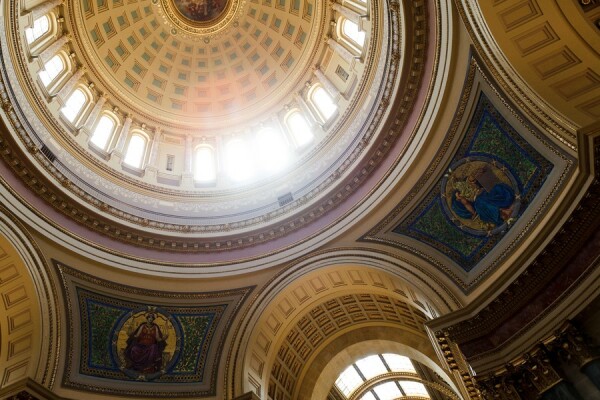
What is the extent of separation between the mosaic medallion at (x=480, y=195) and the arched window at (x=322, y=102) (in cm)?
681

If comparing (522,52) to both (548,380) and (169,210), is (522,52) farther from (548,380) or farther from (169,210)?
(169,210)

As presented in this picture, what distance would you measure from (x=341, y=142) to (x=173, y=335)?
8136mm

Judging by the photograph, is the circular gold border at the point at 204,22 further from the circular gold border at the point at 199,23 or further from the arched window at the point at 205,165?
the arched window at the point at 205,165

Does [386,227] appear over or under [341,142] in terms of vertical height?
under

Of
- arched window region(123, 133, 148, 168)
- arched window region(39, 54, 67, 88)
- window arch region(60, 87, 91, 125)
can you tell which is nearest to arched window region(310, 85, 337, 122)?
arched window region(123, 133, 148, 168)

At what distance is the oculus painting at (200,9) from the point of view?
76.7ft

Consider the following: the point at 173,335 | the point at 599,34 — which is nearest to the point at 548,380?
the point at 599,34

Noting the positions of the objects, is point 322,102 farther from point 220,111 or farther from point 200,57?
point 200,57

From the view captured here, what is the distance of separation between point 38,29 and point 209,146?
297 inches

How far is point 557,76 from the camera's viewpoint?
10.5 metres

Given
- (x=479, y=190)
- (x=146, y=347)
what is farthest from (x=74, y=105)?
(x=479, y=190)

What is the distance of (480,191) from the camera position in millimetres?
12078

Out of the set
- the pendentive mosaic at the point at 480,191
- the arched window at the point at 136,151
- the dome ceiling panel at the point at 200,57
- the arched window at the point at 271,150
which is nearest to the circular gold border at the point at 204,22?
the dome ceiling panel at the point at 200,57

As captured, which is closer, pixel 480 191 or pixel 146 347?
pixel 480 191
